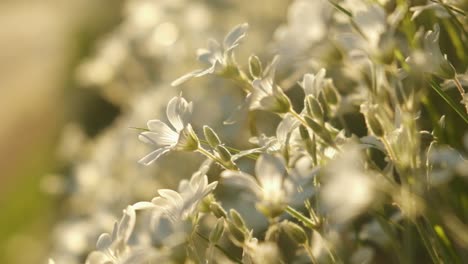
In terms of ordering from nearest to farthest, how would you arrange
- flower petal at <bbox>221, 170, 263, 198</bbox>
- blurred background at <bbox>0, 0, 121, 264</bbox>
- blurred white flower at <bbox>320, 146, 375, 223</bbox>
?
1. blurred white flower at <bbox>320, 146, 375, 223</bbox>
2. flower petal at <bbox>221, 170, 263, 198</bbox>
3. blurred background at <bbox>0, 0, 121, 264</bbox>

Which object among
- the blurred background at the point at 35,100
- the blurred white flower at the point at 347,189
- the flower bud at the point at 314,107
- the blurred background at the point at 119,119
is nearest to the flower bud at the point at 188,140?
the flower bud at the point at 314,107

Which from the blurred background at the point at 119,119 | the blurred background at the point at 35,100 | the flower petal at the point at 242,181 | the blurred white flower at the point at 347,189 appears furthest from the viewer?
the blurred background at the point at 35,100

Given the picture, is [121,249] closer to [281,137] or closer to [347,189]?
[281,137]

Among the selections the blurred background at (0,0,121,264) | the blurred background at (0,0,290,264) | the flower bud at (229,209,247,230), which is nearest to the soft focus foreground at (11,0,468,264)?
the flower bud at (229,209,247,230)

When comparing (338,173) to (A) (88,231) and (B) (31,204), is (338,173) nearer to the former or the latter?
(A) (88,231)

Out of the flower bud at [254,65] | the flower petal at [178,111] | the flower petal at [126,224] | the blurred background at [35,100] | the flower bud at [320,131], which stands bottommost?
the blurred background at [35,100]

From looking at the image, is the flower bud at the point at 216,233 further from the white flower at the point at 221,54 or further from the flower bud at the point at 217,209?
the white flower at the point at 221,54

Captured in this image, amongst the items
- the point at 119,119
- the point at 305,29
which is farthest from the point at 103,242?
the point at 119,119

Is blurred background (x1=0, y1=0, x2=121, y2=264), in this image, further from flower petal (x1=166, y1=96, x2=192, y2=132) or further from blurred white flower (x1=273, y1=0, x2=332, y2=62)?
flower petal (x1=166, y1=96, x2=192, y2=132)

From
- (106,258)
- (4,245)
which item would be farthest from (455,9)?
(4,245)
